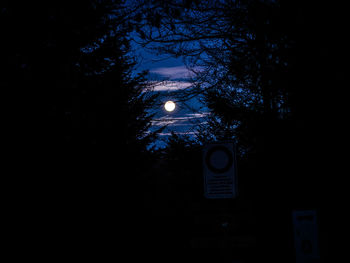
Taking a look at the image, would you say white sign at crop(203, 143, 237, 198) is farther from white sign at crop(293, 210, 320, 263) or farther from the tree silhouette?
the tree silhouette

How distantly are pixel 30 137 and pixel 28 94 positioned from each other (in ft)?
3.09

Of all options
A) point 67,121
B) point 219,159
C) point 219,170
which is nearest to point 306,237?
point 219,170

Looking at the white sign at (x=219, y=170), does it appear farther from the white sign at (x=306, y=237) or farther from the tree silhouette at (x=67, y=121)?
the tree silhouette at (x=67, y=121)

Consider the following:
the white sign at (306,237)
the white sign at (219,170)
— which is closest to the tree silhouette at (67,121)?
the white sign at (219,170)

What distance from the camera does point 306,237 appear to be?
423 cm

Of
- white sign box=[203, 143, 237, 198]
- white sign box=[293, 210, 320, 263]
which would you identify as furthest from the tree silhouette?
white sign box=[293, 210, 320, 263]

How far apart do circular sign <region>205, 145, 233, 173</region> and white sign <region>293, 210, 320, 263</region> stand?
53.8 inches

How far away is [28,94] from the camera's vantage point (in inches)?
329

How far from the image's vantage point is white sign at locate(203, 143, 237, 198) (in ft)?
17.3

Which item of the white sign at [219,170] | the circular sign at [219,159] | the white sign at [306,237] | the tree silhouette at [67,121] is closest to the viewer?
the white sign at [306,237]

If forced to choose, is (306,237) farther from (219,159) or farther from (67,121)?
(67,121)

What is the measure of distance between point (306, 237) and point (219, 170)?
5.07ft

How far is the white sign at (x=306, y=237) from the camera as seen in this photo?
4203mm

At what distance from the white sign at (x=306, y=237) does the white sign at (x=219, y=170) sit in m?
1.10
